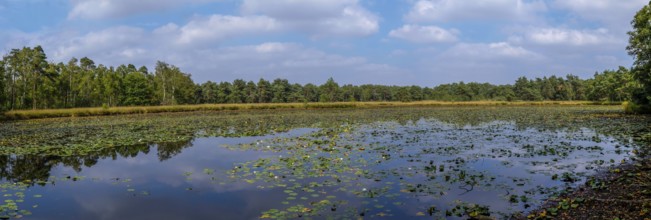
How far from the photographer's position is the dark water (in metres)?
9.41

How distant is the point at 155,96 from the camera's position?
3388 inches

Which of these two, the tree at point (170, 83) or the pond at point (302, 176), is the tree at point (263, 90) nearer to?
the tree at point (170, 83)

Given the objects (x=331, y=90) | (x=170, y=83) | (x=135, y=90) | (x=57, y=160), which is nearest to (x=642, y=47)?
(x=57, y=160)

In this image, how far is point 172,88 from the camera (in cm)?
8969

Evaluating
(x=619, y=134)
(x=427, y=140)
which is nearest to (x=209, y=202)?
(x=427, y=140)

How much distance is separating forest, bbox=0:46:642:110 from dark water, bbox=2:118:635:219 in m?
33.1

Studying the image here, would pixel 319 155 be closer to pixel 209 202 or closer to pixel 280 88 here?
pixel 209 202

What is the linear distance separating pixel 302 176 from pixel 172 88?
3330 inches

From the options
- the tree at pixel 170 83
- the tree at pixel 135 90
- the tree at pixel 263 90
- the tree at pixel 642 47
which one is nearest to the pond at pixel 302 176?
the tree at pixel 642 47

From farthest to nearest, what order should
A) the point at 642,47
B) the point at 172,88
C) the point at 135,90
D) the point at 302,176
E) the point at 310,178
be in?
1. the point at 172,88
2. the point at 135,90
3. the point at 642,47
4. the point at 302,176
5. the point at 310,178

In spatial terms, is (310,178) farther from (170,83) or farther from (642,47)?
(170,83)

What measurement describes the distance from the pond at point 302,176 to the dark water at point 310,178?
36 millimetres

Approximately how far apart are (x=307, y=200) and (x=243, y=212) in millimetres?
1621

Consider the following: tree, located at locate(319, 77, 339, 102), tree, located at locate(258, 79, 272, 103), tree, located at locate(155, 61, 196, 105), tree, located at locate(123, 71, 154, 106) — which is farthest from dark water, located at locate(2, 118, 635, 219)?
tree, located at locate(319, 77, 339, 102)
